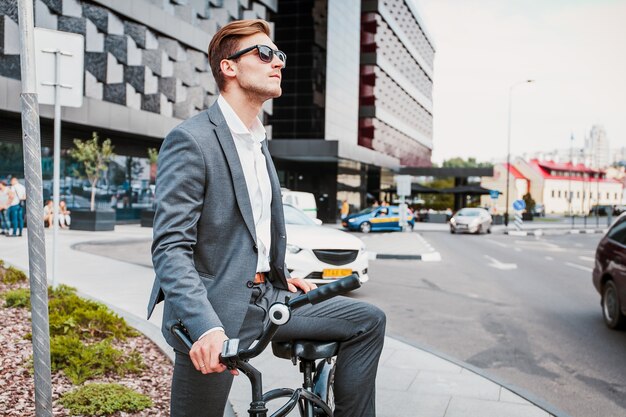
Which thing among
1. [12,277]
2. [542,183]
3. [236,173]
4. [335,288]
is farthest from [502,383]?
[542,183]

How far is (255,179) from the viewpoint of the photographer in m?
2.30

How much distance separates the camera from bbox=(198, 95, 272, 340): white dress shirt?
228 centimetres

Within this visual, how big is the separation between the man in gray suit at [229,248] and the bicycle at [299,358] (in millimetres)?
45

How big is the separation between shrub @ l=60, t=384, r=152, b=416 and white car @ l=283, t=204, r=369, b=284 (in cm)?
519

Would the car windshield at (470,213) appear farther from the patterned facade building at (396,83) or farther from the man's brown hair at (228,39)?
the man's brown hair at (228,39)

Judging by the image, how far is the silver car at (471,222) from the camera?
3475 centimetres

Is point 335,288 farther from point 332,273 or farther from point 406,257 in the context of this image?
point 406,257

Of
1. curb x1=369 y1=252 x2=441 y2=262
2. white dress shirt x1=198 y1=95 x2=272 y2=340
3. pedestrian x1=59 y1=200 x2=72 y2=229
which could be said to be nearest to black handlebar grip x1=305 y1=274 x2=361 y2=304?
white dress shirt x1=198 y1=95 x2=272 y2=340

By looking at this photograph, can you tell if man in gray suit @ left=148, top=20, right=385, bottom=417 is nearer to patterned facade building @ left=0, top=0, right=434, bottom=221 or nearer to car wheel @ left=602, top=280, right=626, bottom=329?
patterned facade building @ left=0, top=0, right=434, bottom=221

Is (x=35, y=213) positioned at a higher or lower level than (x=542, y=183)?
lower

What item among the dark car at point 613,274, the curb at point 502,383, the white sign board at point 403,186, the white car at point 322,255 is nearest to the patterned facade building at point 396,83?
the white sign board at point 403,186

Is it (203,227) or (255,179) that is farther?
(255,179)

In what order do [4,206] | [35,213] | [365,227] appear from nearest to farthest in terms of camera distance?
[35,213] → [4,206] → [365,227]

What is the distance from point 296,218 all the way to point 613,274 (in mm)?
5025
